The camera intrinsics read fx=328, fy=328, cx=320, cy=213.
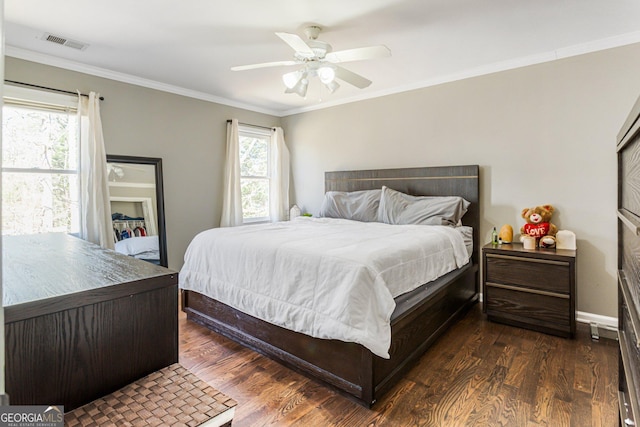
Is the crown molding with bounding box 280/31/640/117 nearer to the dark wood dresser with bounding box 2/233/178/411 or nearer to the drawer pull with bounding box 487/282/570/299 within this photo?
the drawer pull with bounding box 487/282/570/299

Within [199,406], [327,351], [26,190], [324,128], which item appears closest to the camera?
[199,406]

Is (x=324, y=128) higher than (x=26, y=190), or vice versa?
(x=324, y=128)

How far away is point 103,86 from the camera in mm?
3465

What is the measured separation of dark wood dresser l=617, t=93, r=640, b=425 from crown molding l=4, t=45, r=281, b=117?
12.0ft

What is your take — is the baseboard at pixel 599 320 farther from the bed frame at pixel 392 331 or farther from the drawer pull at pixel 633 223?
the drawer pull at pixel 633 223

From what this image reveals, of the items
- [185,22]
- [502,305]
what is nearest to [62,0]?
[185,22]

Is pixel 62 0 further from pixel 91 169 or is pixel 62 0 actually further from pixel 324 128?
pixel 324 128

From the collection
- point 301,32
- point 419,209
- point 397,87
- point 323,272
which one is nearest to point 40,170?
point 301,32

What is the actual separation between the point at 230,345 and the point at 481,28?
3146 mm

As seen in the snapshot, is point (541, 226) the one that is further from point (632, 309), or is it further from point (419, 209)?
point (632, 309)

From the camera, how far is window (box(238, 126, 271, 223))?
493 centimetres

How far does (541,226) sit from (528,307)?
2.44 ft

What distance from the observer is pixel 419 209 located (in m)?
3.46

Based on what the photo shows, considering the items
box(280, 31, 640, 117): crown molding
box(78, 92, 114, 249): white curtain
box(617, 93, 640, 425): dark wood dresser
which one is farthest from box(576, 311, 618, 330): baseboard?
box(78, 92, 114, 249): white curtain
